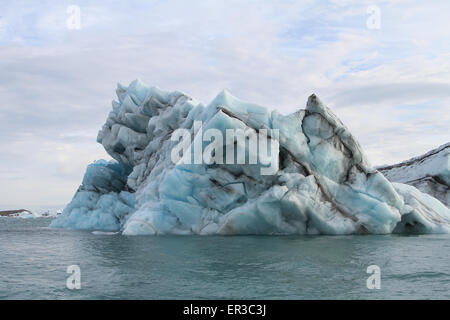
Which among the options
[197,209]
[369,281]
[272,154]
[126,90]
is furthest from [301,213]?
[126,90]

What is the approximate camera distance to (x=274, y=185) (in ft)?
53.8

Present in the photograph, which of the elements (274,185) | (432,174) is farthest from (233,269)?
(432,174)

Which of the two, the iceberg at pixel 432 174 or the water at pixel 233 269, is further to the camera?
the iceberg at pixel 432 174

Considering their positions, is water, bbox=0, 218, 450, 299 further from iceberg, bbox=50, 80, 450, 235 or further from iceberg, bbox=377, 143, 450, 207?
iceberg, bbox=377, 143, 450, 207

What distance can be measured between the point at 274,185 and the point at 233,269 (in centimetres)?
749

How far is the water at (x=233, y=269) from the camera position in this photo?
7.31 m

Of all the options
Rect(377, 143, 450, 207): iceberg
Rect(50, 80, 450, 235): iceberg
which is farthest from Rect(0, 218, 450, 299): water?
Rect(377, 143, 450, 207): iceberg

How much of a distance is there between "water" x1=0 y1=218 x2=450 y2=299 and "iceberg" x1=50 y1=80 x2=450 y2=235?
2112mm

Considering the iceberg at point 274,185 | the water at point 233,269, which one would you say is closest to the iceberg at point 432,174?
the iceberg at point 274,185

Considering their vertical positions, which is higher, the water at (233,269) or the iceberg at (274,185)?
the iceberg at (274,185)

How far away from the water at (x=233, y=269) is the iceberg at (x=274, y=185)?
211 centimetres

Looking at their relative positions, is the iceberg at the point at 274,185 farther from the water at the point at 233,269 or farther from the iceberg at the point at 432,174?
the iceberg at the point at 432,174

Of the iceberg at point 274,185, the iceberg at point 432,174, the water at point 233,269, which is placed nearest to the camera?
the water at point 233,269

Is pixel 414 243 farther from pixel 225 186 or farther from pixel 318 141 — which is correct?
pixel 225 186
